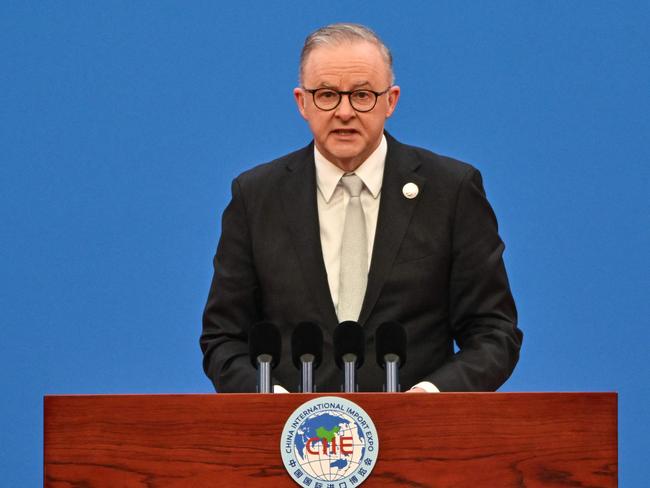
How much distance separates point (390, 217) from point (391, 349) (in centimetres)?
55

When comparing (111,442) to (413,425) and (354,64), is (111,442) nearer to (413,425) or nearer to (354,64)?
(413,425)

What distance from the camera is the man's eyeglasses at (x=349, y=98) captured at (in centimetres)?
246

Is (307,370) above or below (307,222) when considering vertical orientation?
below

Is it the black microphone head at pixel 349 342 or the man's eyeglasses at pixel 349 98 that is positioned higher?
the man's eyeglasses at pixel 349 98

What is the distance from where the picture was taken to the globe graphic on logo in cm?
188

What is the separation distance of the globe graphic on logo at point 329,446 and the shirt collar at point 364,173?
80 cm

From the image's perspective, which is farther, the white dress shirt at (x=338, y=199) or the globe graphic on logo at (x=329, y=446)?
the white dress shirt at (x=338, y=199)

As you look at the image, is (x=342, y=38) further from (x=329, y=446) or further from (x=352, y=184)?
(x=329, y=446)

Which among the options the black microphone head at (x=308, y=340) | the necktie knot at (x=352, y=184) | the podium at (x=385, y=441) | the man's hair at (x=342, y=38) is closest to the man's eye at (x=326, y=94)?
the man's hair at (x=342, y=38)

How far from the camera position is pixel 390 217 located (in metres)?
2.55

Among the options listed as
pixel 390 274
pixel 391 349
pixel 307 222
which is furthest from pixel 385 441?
pixel 307 222

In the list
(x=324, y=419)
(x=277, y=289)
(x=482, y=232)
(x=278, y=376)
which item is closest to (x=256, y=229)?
(x=277, y=289)

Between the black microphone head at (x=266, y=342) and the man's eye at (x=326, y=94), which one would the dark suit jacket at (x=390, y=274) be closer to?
the man's eye at (x=326, y=94)

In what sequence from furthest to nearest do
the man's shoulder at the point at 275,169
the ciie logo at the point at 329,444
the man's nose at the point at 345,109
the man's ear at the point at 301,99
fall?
the man's shoulder at the point at 275,169 < the man's ear at the point at 301,99 < the man's nose at the point at 345,109 < the ciie logo at the point at 329,444
